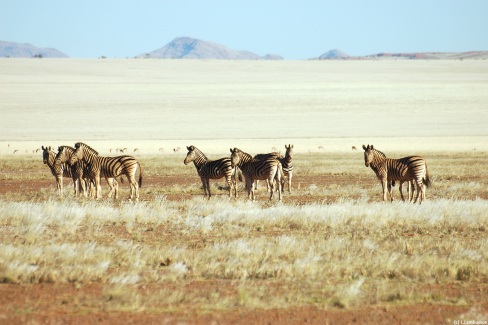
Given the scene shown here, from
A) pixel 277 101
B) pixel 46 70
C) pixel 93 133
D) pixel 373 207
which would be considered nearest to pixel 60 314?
pixel 373 207

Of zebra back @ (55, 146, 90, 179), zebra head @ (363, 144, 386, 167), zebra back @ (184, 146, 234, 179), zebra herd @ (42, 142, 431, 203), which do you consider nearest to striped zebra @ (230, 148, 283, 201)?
zebra herd @ (42, 142, 431, 203)

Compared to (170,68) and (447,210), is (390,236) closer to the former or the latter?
(447,210)

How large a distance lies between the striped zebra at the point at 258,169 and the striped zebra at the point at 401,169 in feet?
8.67

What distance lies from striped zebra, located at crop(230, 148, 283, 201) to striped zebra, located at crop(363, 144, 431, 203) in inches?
104

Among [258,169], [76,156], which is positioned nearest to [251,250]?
Answer: [258,169]

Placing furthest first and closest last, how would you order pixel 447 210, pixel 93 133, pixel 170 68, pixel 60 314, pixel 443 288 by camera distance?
1. pixel 170 68
2. pixel 93 133
3. pixel 447 210
4. pixel 443 288
5. pixel 60 314

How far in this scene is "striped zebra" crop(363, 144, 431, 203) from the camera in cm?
2089

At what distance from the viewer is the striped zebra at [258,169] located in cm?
2158

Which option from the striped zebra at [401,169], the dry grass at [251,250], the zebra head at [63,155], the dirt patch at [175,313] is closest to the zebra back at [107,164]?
the zebra head at [63,155]

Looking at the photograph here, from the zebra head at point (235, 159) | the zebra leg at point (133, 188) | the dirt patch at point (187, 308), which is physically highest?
the zebra head at point (235, 159)

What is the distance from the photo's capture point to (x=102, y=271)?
10.9 metres

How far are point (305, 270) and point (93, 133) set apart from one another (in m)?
59.6

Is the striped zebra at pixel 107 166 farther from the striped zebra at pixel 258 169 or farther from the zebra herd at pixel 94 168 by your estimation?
the striped zebra at pixel 258 169

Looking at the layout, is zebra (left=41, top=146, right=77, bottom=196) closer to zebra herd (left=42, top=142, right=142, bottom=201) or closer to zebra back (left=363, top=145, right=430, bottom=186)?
zebra herd (left=42, top=142, right=142, bottom=201)
